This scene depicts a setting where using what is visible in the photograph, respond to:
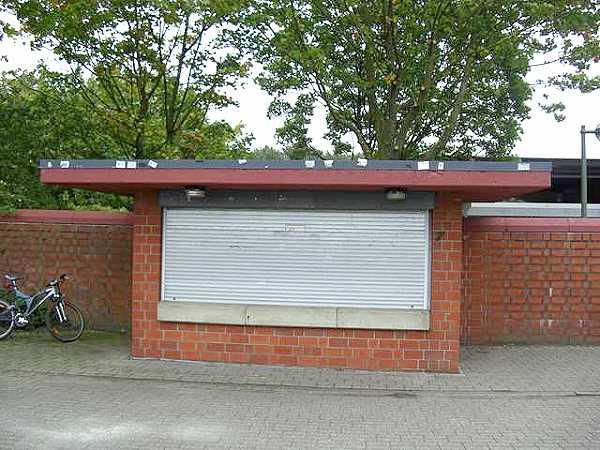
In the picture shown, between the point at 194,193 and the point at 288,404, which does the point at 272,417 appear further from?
the point at 194,193

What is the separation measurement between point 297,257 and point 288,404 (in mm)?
2228

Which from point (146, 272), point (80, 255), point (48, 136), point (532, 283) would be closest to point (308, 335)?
point (146, 272)

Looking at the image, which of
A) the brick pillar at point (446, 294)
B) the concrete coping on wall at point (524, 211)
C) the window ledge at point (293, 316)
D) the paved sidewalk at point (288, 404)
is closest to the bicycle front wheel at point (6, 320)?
the paved sidewalk at point (288, 404)

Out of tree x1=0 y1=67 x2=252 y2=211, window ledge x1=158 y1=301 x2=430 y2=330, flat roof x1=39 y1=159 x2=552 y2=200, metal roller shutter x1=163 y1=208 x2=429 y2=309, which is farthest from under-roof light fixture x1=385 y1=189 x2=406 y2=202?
tree x1=0 y1=67 x2=252 y2=211

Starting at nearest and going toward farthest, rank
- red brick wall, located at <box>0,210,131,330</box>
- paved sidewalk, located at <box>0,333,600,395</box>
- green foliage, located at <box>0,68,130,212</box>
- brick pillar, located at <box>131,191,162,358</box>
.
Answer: paved sidewalk, located at <box>0,333,600,395</box>, brick pillar, located at <box>131,191,162,358</box>, red brick wall, located at <box>0,210,131,330</box>, green foliage, located at <box>0,68,130,212</box>

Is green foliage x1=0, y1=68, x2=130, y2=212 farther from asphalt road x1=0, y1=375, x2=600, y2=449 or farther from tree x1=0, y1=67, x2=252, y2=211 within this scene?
asphalt road x1=0, y1=375, x2=600, y2=449

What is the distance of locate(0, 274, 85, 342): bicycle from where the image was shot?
999 cm

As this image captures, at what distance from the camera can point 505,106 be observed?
15.8 metres

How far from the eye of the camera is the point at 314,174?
7516mm

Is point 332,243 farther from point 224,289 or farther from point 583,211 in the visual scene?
point 583,211

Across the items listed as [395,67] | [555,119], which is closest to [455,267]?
[395,67]

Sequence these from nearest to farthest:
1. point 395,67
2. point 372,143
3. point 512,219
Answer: point 512,219 → point 395,67 → point 372,143

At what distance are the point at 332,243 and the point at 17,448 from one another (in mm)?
4415

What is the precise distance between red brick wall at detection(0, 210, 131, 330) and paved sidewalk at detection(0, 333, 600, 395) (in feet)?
4.33
